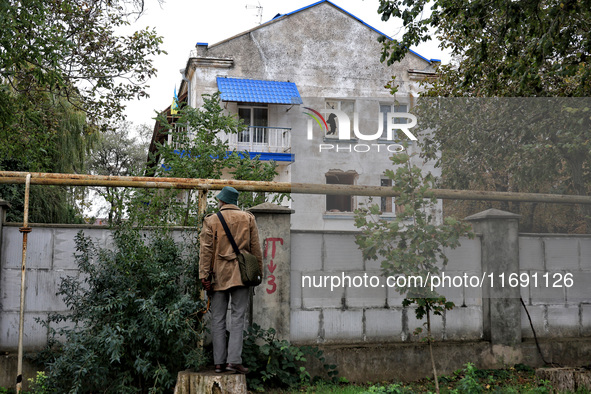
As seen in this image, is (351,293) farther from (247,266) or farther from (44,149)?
(44,149)

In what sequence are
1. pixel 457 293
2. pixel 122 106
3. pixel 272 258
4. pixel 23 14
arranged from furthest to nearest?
pixel 122 106 < pixel 23 14 < pixel 457 293 < pixel 272 258

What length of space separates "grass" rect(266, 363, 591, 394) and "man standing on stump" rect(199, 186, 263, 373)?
0.64 m

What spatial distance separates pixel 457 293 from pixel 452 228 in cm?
132

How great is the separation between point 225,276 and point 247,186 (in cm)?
119

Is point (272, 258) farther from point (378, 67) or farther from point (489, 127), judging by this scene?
point (378, 67)

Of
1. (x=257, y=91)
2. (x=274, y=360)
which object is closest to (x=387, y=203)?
(x=274, y=360)

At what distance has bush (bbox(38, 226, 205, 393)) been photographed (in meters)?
4.89

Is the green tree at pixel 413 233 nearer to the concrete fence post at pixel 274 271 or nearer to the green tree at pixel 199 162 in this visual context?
the concrete fence post at pixel 274 271

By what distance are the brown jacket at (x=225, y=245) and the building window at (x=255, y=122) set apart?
15.8m

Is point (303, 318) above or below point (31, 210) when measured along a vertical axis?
below

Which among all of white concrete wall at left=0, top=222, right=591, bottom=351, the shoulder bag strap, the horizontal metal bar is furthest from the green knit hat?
white concrete wall at left=0, top=222, right=591, bottom=351

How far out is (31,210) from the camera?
14805 millimetres

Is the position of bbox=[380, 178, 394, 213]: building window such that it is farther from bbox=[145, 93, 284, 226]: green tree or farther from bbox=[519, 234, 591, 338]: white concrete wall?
bbox=[519, 234, 591, 338]: white concrete wall

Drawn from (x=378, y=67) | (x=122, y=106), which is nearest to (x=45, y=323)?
(x=122, y=106)
